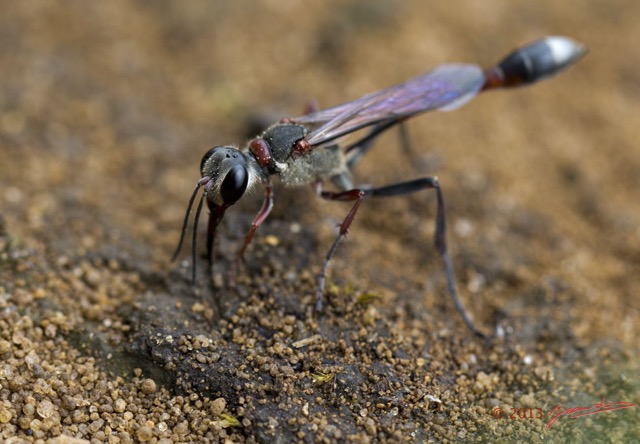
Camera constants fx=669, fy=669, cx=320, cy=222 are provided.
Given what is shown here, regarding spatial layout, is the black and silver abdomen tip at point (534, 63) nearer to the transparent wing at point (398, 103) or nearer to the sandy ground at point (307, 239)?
the transparent wing at point (398, 103)

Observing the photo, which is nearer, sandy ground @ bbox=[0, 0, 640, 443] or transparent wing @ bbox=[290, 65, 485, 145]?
sandy ground @ bbox=[0, 0, 640, 443]

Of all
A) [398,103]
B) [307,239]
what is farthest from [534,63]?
[307,239]

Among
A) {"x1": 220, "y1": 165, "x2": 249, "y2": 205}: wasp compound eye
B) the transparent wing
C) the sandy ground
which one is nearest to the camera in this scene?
the sandy ground

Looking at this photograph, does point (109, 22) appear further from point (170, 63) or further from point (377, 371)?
point (377, 371)

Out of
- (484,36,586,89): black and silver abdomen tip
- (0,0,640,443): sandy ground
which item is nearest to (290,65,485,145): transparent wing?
(484,36,586,89): black and silver abdomen tip

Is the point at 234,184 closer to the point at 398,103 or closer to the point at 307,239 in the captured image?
the point at 307,239

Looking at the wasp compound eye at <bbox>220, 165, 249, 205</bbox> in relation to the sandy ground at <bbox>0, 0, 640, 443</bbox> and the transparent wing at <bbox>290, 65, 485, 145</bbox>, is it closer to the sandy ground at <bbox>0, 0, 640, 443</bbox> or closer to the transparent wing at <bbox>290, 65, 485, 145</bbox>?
the sandy ground at <bbox>0, 0, 640, 443</bbox>
